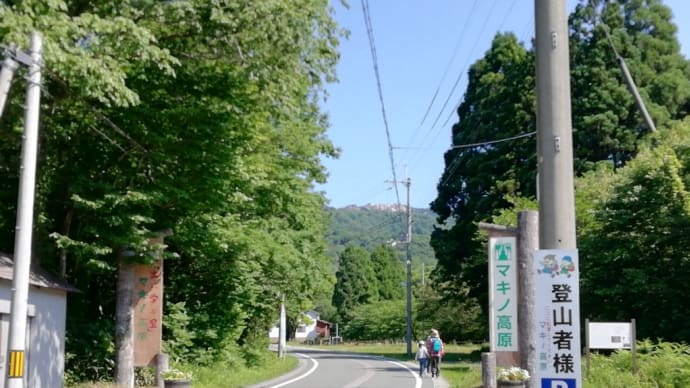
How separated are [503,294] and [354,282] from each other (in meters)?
73.9

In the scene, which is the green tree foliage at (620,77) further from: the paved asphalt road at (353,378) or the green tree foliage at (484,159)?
the paved asphalt road at (353,378)

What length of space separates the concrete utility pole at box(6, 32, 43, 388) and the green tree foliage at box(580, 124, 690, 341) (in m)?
18.6

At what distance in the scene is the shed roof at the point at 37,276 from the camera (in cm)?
1415

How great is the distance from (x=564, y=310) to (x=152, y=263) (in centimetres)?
1308

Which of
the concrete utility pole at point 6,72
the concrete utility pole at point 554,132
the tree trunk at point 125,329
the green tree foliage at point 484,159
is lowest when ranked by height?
the tree trunk at point 125,329

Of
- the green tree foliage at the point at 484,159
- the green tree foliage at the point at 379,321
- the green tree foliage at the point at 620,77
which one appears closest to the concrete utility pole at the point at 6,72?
the green tree foliage at the point at 484,159

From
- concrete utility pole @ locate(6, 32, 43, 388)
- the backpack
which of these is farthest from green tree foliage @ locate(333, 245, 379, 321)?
concrete utility pole @ locate(6, 32, 43, 388)

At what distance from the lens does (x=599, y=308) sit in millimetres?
27922

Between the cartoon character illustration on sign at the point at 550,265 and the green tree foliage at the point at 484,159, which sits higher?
the green tree foliage at the point at 484,159

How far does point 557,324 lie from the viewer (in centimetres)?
591

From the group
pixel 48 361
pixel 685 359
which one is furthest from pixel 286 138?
pixel 685 359

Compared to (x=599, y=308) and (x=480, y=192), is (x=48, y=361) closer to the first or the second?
(x=599, y=308)

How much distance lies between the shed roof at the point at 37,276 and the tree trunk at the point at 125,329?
44.0 inches

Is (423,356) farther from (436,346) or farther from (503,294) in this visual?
(503,294)
